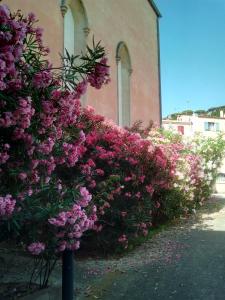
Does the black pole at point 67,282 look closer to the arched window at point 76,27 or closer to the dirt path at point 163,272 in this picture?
the dirt path at point 163,272

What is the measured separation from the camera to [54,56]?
1071 centimetres

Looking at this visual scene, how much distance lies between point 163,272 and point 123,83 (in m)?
11.4

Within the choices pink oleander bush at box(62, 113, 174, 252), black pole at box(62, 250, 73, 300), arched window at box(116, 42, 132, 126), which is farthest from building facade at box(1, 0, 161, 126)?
black pole at box(62, 250, 73, 300)

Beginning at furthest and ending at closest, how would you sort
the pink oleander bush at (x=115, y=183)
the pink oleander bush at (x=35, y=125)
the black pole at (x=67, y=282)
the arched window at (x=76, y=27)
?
the arched window at (x=76, y=27)
the pink oleander bush at (x=115, y=183)
the black pole at (x=67, y=282)
the pink oleander bush at (x=35, y=125)

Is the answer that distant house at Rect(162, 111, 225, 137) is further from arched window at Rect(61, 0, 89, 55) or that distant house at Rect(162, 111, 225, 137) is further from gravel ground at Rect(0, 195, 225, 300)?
gravel ground at Rect(0, 195, 225, 300)

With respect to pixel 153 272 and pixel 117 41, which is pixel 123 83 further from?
pixel 153 272

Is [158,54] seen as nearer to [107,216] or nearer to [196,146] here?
[196,146]

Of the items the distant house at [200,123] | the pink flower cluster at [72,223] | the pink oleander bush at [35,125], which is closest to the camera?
the pink oleander bush at [35,125]

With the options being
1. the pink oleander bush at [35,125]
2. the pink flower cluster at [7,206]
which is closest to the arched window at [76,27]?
the pink oleander bush at [35,125]

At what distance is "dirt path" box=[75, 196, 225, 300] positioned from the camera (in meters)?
5.44

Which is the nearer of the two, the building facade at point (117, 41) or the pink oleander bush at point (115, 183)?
the pink oleander bush at point (115, 183)

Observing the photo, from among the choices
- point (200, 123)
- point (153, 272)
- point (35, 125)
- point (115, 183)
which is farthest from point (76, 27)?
point (200, 123)

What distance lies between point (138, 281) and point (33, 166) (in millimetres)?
3380

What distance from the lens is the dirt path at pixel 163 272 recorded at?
17.9ft
